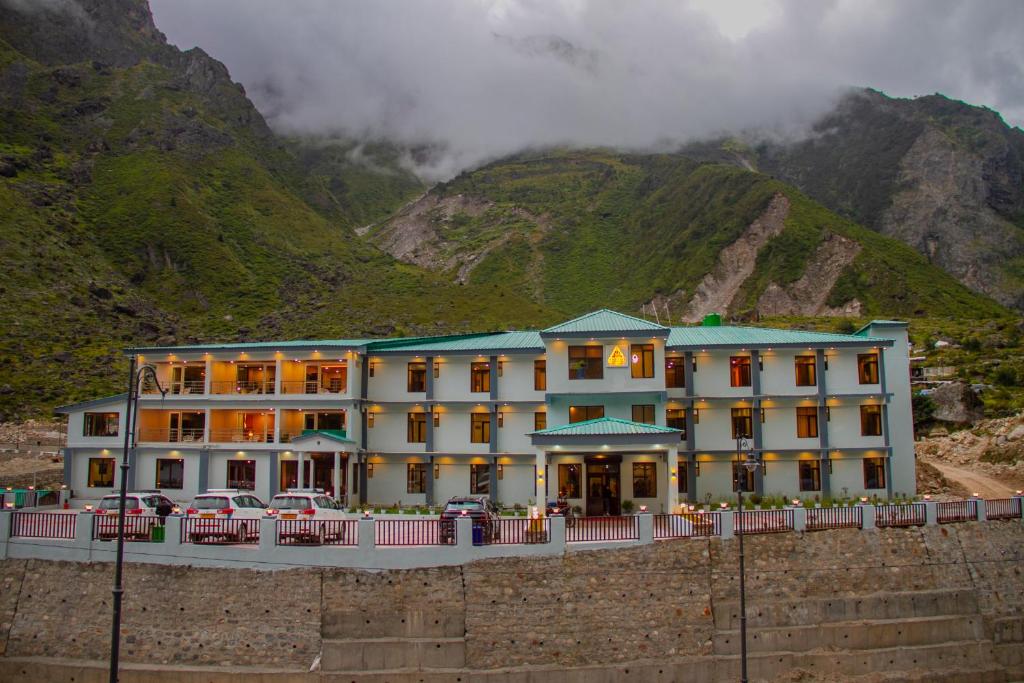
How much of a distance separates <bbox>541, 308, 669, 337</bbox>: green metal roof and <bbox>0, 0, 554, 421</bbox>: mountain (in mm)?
48938

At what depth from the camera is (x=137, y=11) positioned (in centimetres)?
19800

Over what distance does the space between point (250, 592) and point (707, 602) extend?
14904 mm

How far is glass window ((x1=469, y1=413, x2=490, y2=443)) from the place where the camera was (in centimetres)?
4538

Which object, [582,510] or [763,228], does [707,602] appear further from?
[763,228]

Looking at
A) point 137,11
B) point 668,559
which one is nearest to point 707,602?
point 668,559

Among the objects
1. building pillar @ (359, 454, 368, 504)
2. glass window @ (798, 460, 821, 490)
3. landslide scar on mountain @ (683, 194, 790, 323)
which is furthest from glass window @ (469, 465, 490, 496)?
landslide scar on mountain @ (683, 194, 790, 323)

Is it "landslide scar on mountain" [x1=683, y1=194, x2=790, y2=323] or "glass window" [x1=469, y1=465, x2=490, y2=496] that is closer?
"glass window" [x1=469, y1=465, x2=490, y2=496]

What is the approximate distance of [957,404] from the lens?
66.9 metres

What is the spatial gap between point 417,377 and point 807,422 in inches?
822

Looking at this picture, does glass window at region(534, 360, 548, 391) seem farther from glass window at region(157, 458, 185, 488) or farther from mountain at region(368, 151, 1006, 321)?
mountain at region(368, 151, 1006, 321)

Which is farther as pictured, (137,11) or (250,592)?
(137,11)

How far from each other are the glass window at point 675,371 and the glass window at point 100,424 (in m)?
29.9

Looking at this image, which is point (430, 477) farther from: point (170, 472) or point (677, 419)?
point (170, 472)

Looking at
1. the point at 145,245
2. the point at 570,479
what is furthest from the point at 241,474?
the point at 145,245
